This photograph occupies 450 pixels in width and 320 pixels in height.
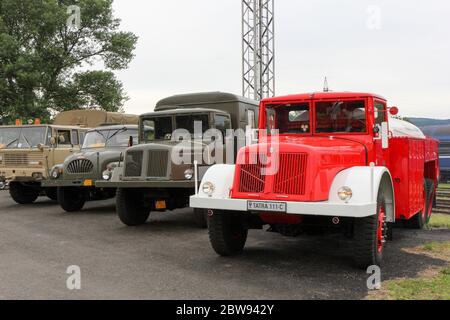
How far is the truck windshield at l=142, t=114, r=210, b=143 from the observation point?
9.30 metres

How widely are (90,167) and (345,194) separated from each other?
6802 millimetres

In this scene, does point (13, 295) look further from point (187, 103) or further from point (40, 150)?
point (40, 150)

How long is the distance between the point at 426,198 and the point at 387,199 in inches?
149

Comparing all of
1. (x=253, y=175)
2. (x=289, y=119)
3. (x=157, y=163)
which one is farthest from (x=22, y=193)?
(x=253, y=175)

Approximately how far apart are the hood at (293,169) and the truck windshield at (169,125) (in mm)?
3339

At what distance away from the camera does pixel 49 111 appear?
24672 mm

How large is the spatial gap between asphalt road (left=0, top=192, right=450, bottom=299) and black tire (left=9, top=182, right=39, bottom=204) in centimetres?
403

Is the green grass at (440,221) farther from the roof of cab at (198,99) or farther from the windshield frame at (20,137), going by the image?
the windshield frame at (20,137)

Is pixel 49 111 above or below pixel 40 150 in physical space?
above

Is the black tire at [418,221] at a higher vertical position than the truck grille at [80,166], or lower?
lower

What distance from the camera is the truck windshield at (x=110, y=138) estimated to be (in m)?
11.5

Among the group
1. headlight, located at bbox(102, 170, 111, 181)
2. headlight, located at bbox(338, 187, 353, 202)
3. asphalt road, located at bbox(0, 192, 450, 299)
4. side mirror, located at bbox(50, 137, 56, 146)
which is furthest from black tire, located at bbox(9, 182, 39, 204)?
headlight, located at bbox(338, 187, 353, 202)

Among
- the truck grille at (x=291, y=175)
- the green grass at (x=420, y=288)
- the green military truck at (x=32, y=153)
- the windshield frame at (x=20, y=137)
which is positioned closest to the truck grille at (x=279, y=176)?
the truck grille at (x=291, y=175)
